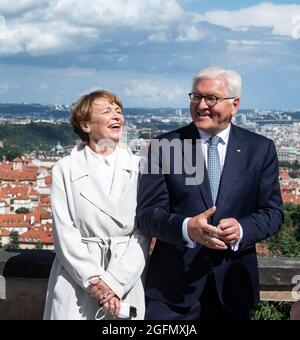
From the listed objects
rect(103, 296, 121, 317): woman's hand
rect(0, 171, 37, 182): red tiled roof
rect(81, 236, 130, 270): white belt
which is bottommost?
rect(0, 171, 37, 182): red tiled roof

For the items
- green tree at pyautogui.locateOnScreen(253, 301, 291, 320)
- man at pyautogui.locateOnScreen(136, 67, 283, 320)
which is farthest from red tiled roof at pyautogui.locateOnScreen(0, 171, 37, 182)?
man at pyautogui.locateOnScreen(136, 67, 283, 320)

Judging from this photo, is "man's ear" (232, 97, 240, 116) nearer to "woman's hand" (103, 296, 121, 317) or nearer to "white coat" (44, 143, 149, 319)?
"white coat" (44, 143, 149, 319)

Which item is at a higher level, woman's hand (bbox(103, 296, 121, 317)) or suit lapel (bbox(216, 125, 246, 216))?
suit lapel (bbox(216, 125, 246, 216))

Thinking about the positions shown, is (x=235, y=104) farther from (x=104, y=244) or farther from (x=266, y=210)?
(x=104, y=244)

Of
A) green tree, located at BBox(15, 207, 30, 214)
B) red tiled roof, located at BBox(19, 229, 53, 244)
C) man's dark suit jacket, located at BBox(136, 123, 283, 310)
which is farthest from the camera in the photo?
green tree, located at BBox(15, 207, 30, 214)

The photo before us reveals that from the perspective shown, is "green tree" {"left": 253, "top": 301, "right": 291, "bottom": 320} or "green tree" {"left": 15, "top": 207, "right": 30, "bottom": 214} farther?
"green tree" {"left": 15, "top": 207, "right": 30, "bottom": 214}

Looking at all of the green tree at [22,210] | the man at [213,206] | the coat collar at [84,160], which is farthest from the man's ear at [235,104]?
the green tree at [22,210]

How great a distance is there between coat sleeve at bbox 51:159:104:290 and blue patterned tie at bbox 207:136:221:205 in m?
0.48

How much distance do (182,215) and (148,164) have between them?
21 centimetres

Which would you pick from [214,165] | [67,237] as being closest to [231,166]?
[214,165]

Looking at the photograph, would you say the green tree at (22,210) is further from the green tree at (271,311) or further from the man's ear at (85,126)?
the man's ear at (85,126)

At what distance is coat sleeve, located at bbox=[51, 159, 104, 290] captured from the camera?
7.61ft

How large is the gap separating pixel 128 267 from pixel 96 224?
0.18 m
